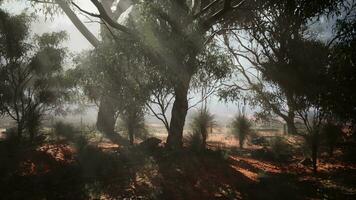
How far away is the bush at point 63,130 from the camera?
17.7 metres

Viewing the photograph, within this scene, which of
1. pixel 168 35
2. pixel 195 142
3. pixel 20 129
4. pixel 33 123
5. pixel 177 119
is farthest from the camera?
pixel 33 123

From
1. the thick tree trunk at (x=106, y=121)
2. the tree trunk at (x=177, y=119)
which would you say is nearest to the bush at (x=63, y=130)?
the thick tree trunk at (x=106, y=121)

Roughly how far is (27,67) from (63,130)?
3628 mm

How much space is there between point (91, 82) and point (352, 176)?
1034 cm

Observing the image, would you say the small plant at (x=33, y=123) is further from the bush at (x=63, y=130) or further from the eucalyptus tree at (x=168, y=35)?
the eucalyptus tree at (x=168, y=35)

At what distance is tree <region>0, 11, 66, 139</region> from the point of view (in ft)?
51.1

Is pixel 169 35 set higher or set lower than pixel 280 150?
higher

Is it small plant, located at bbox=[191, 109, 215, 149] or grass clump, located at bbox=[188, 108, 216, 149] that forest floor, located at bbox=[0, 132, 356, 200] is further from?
small plant, located at bbox=[191, 109, 215, 149]

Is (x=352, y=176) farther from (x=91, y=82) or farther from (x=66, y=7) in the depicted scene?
(x=66, y=7)

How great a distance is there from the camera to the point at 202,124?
57.9ft

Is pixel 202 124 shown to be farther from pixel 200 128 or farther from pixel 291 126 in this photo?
pixel 291 126

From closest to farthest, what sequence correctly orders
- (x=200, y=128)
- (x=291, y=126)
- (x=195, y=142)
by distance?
(x=195, y=142)
(x=200, y=128)
(x=291, y=126)

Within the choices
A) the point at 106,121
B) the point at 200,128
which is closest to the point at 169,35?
the point at 200,128

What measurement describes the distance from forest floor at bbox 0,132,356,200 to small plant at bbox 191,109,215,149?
215 cm
